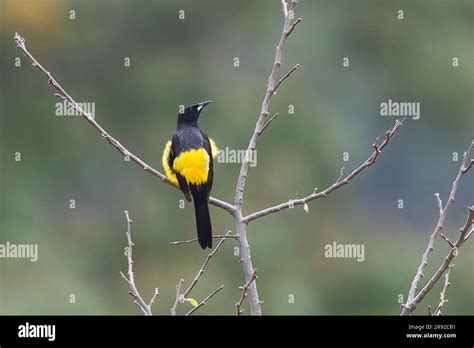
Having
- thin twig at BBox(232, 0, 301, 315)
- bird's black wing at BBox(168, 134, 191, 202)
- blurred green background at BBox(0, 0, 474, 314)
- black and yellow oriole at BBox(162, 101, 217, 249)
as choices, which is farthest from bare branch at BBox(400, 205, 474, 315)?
blurred green background at BBox(0, 0, 474, 314)

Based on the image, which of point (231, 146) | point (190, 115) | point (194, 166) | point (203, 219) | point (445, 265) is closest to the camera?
point (445, 265)

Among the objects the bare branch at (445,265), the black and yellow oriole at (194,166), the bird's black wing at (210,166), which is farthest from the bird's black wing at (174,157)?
the bare branch at (445,265)

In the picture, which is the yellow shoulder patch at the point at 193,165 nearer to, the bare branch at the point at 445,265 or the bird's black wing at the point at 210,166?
the bird's black wing at the point at 210,166

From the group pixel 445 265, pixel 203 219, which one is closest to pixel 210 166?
pixel 203 219

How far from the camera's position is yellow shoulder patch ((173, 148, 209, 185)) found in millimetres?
5141

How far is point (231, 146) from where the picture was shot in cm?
1552

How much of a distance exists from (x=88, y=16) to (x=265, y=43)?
12.5 ft

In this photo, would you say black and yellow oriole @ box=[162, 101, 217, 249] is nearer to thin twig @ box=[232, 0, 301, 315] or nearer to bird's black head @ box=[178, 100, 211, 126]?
bird's black head @ box=[178, 100, 211, 126]

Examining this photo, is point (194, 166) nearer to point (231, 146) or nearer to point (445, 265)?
point (445, 265)

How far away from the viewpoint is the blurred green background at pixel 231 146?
15789 millimetres

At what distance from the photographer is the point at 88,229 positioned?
16.9 meters

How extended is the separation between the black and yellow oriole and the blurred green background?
908 centimetres

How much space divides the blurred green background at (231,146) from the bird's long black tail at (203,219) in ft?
30.7
